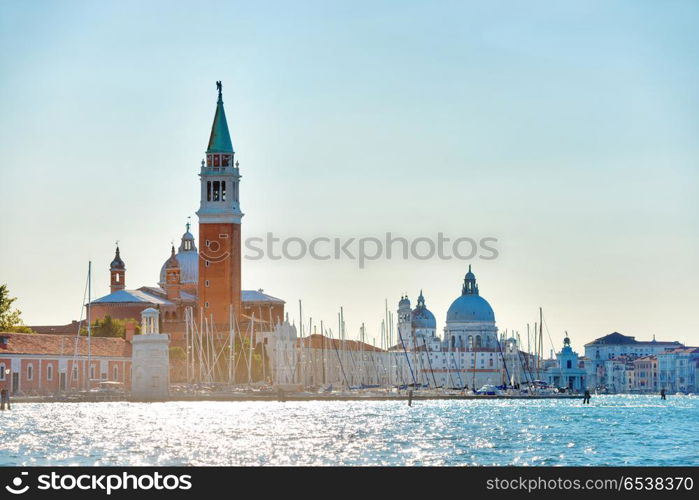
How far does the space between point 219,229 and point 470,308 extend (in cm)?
6353

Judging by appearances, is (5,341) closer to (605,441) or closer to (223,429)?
(223,429)

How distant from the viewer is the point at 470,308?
506 feet

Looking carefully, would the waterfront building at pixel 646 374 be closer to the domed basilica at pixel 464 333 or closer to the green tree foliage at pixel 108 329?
the domed basilica at pixel 464 333

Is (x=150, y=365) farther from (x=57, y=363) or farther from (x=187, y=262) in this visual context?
(x=187, y=262)

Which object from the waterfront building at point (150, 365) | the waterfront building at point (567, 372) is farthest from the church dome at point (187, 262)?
the waterfront building at point (567, 372)

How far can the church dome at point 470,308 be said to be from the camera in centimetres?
15450

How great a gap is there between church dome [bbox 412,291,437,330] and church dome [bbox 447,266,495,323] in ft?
9.96

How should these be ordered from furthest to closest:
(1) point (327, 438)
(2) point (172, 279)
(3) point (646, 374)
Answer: (3) point (646, 374), (2) point (172, 279), (1) point (327, 438)

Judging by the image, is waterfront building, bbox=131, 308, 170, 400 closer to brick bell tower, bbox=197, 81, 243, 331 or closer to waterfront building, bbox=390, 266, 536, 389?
brick bell tower, bbox=197, 81, 243, 331

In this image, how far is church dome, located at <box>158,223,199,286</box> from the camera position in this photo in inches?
4309

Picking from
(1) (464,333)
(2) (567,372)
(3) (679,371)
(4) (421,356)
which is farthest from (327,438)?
(3) (679,371)

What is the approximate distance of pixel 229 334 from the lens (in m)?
89.9

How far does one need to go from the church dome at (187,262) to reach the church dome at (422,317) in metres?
46.5

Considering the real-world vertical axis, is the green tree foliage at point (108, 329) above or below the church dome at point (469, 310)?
below
